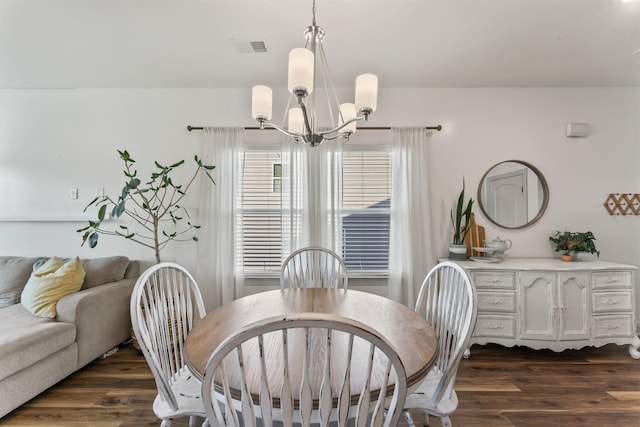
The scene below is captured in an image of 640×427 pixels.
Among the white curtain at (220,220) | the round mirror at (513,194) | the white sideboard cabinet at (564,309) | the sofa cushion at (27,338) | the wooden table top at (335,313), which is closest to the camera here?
the wooden table top at (335,313)

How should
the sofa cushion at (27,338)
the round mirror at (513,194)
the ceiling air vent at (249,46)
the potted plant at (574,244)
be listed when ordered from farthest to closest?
the round mirror at (513,194) → the potted plant at (574,244) → the ceiling air vent at (249,46) → the sofa cushion at (27,338)

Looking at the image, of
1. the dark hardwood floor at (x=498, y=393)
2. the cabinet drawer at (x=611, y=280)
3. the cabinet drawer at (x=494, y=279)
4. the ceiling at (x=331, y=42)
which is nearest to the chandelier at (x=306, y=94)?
the ceiling at (x=331, y=42)

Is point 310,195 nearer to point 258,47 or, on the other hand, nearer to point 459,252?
point 258,47

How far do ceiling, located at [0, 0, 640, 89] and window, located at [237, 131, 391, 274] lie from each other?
0.66 metres

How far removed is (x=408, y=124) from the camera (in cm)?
283

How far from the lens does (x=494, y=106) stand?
2.84 meters

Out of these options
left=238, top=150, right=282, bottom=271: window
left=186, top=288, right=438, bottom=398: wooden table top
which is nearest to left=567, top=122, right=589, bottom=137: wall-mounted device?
left=186, top=288, right=438, bottom=398: wooden table top

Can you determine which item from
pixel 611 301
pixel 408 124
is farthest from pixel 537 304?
pixel 408 124

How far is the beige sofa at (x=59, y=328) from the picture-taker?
1.63 metres

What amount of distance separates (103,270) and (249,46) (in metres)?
2.25

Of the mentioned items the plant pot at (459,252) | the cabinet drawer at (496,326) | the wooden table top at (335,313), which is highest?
the plant pot at (459,252)

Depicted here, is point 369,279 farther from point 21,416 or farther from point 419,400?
point 21,416

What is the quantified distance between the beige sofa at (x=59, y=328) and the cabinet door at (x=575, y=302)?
362 cm

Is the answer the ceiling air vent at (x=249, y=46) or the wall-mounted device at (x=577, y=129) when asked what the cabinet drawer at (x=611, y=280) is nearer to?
the wall-mounted device at (x=577, y=129)
